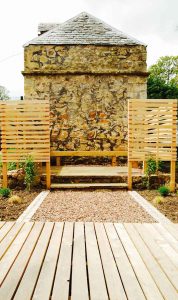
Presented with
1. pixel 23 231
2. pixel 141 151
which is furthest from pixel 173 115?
pixel 23 231

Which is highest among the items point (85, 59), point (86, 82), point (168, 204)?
point (85, 59)

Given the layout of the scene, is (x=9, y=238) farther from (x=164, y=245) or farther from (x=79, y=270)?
(x=164, y=245)

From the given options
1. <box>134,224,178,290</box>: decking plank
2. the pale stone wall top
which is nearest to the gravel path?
<box>134,224,178,290</box>: decking plank

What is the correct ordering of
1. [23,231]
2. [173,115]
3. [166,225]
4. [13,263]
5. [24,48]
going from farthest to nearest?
[24,48] < [173,115] < [166,225] < [23,231] < [13,263]

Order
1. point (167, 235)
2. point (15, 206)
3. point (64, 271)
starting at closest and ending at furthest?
point (64, 271) < point (167, 235) < point (15, 206)

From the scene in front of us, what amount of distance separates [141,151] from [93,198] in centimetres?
214

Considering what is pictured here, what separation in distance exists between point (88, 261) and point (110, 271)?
34 centimetres

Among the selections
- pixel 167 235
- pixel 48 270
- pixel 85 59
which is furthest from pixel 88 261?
pixel 85 59

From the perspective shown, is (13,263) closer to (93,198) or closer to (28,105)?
(93,198)

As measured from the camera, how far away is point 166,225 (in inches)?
195

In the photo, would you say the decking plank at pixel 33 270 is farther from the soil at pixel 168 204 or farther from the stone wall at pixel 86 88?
the stone wall at pixel 86 88

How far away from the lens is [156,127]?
8391mm

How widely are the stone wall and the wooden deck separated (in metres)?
6.99

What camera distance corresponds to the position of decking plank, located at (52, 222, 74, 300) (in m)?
2.69
